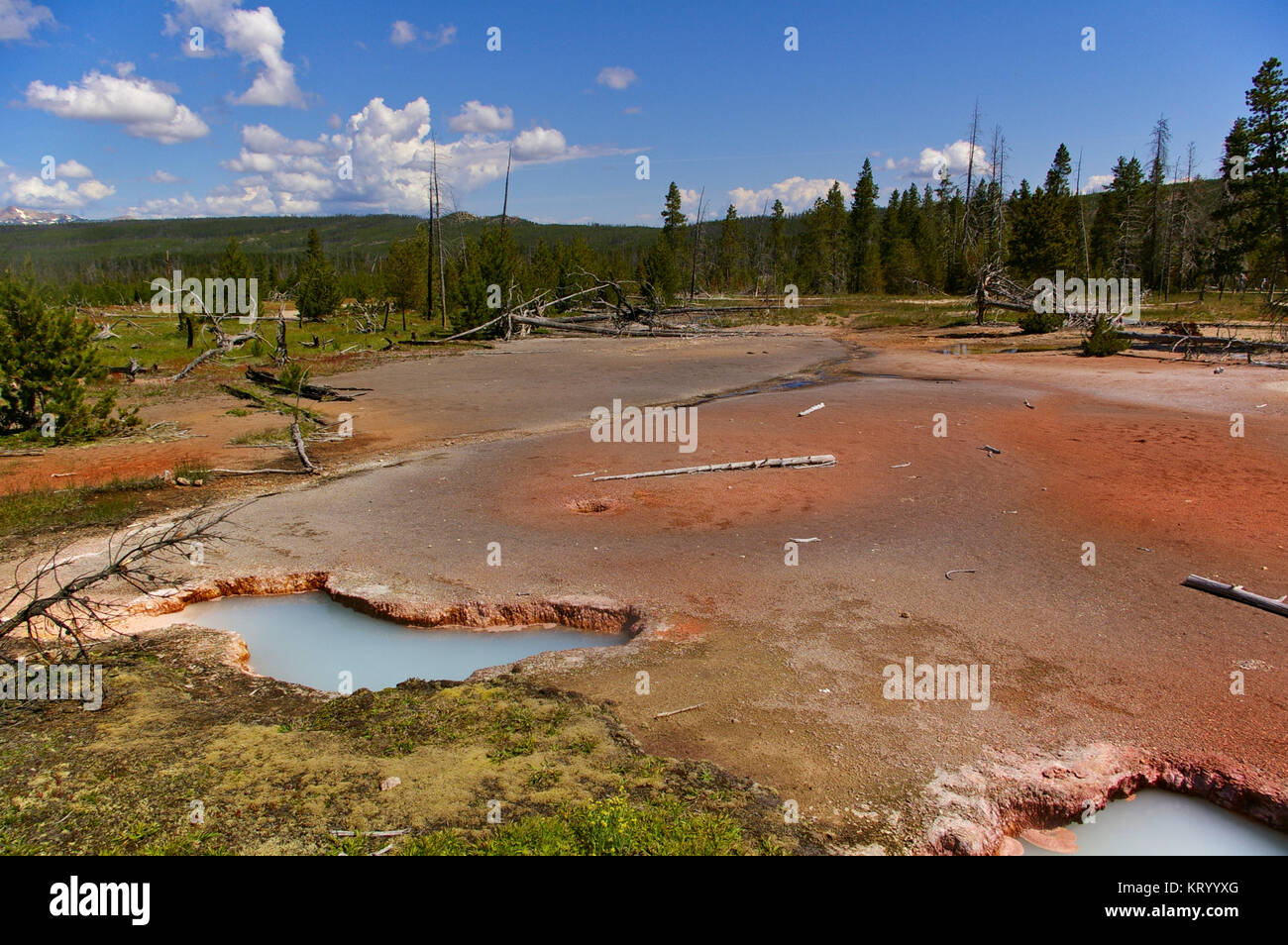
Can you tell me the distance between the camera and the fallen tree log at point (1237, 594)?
687 centimetres

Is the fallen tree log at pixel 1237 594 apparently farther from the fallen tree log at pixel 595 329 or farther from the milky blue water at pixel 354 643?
the fallen tree log at pixel 595 329

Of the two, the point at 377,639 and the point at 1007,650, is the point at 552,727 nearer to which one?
the point at 377,639

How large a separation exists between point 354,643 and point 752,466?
284 inches

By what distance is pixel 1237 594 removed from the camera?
7.14 meters

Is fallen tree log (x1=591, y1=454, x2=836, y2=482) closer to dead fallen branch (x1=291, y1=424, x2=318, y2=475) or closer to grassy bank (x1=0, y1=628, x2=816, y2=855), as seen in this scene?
dead fallen branch (x1=291, y1=424, x2=318, y2=475)

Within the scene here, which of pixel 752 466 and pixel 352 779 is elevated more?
pixel 752 466

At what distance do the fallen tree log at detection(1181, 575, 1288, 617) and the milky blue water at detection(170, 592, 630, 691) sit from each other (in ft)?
18.0

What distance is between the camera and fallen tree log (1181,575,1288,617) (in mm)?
6867

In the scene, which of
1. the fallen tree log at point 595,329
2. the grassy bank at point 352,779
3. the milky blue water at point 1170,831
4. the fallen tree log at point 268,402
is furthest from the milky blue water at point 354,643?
the fallen tree log at point 595,329

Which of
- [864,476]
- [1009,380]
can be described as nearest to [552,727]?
[864,476]

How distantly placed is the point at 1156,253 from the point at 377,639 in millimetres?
74909

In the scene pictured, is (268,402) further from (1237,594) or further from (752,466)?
(1237,594)

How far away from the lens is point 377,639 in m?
→ 7.14

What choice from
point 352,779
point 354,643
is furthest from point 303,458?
point 352,779
